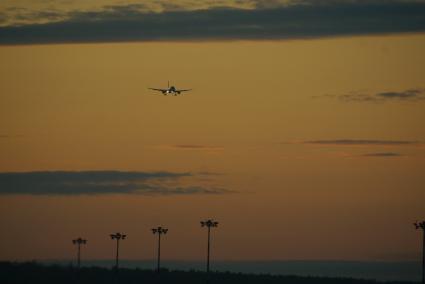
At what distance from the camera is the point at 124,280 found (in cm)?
19988

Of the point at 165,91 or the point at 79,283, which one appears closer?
the point at 165,91

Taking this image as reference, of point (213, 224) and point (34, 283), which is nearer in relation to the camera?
point (213, 224)

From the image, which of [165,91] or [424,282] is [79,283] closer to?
[165,91]

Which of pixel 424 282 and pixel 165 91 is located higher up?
pixel 165 91

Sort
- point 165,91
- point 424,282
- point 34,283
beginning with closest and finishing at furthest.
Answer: point 424,282, point 165,91, point 34,283

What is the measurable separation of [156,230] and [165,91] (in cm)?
2385

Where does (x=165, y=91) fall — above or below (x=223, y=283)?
above

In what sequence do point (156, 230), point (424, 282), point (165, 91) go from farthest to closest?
point (156, 230) < point (165, 91) < point (424, 282)

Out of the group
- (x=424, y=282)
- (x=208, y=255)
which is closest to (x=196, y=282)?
(x=208, y=255)

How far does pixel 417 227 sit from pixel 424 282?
23.9 ft

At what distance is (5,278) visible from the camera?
199375 millimetres

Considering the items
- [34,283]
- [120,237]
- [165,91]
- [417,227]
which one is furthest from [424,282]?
[34,283]

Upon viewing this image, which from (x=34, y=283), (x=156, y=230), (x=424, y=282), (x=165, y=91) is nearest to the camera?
(x=424, y=282)

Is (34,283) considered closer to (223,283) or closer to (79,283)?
(79,283)
